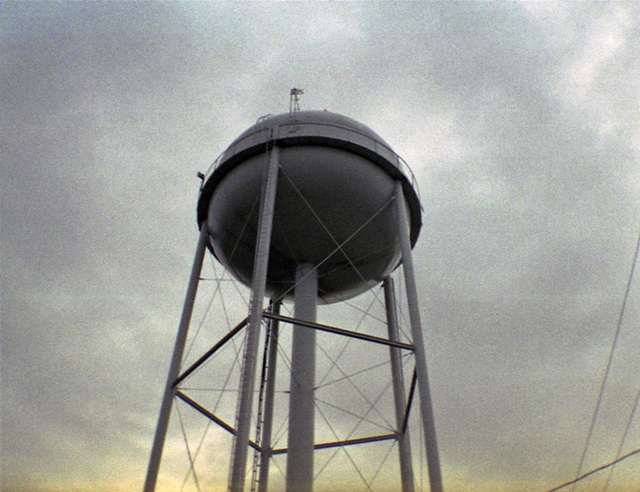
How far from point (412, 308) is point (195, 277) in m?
4.72

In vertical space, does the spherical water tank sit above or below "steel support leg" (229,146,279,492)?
above

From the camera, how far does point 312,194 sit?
10094 mm

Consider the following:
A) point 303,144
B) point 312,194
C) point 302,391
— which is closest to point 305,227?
point 312,194

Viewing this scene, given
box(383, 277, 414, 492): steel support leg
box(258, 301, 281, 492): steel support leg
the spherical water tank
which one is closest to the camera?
the spherical water tank

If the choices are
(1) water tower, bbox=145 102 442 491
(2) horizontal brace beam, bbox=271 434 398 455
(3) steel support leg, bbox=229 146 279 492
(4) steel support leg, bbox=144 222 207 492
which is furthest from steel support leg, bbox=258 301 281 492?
(3) steel support leg, bbox=229 146 279 492

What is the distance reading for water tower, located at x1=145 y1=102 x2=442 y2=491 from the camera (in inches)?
371

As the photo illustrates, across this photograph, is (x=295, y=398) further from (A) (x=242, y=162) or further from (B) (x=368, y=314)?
(A) (x=242, y=162)

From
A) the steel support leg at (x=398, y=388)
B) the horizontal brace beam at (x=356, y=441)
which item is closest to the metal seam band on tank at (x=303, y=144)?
the steel support leg at (x=398, y=388)

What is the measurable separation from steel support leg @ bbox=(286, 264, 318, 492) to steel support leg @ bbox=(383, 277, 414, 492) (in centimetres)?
196

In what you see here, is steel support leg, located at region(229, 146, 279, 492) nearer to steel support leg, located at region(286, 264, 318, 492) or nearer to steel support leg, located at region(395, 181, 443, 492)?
steel support leg, located at region(286, 264, 318, 492)

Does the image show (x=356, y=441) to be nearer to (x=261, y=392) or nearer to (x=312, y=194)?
(x=261, y=392)

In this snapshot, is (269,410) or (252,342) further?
(269,410)

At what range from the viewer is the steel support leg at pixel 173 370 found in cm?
895

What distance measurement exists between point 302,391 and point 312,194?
395 cm
